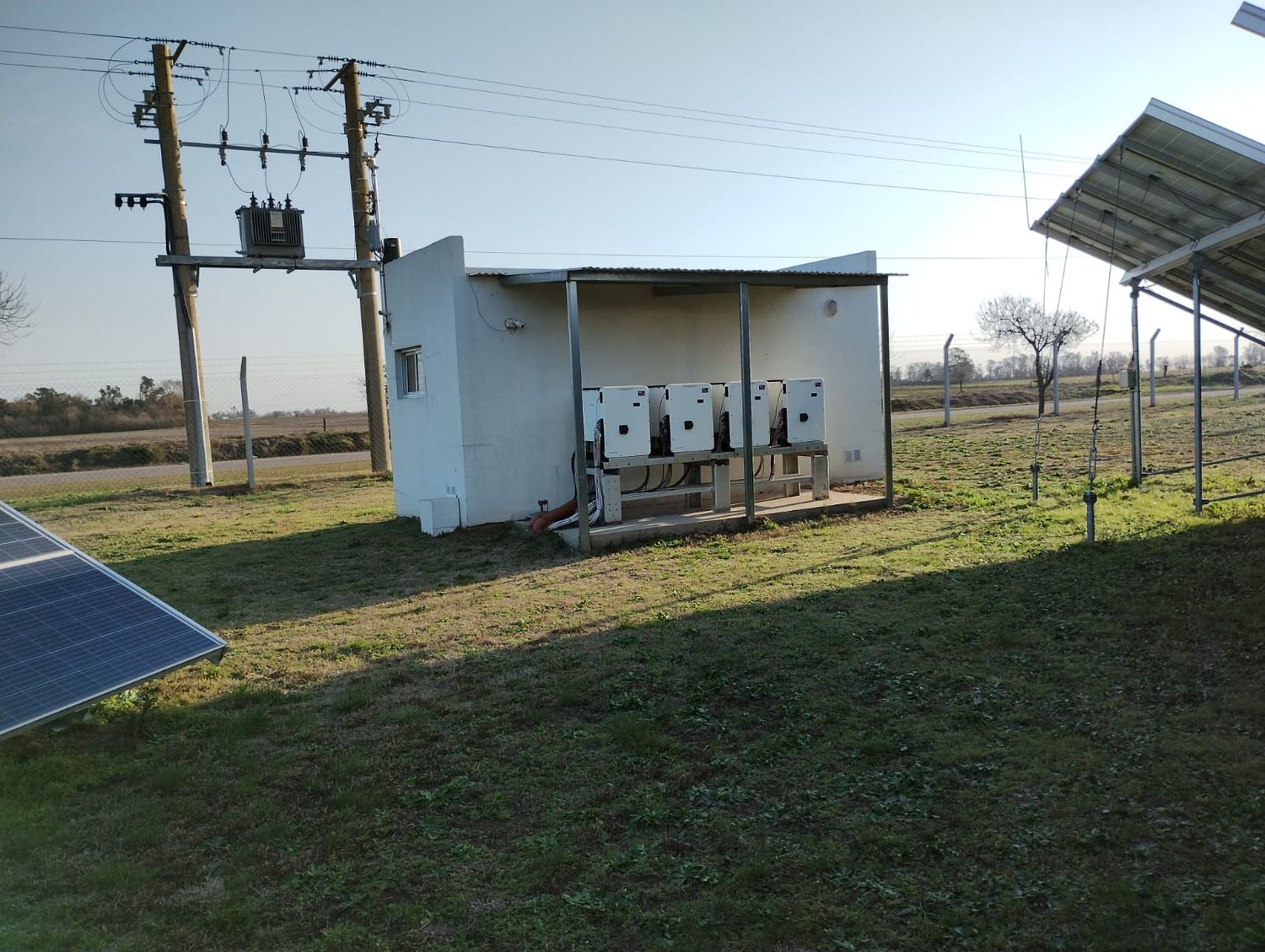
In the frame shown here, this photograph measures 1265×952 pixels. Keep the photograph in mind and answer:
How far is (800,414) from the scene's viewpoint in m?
11.2

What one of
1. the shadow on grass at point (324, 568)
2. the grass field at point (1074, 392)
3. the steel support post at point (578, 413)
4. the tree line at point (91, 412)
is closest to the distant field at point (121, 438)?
the tree line at point (91, 412)

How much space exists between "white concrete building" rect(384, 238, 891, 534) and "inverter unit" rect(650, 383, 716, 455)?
4.16 ft

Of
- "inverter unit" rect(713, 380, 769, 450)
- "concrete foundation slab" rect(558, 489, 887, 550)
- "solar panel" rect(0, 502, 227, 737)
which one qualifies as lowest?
"concrete foundation slab" rect(558, 489, 887, 550)

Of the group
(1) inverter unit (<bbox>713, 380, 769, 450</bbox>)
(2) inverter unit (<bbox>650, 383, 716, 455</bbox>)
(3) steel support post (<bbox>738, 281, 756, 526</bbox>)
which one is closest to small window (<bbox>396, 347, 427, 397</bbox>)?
(2) inverter unit (<bbox>650, 383, 716, 455</bbox>)

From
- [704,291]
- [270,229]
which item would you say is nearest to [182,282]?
[270,229]

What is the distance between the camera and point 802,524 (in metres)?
10.6

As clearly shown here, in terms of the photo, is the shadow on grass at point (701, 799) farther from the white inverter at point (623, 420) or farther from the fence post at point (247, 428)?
the fence post at point (247, 428)

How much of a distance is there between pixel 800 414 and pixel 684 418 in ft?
5.61

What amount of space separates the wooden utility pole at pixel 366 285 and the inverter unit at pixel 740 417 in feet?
30.3

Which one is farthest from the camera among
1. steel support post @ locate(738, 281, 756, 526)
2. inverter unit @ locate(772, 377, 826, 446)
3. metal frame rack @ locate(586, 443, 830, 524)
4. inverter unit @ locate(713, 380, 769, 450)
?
inverter unit @ locate(772, 377, 826, 446)

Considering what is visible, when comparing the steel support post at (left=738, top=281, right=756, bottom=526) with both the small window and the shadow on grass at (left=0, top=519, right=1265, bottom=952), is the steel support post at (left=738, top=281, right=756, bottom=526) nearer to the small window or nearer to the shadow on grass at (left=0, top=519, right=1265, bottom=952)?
the shadow on grass at (left=0, top=519, right=1265, bottom=952)

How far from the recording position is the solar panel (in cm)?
413

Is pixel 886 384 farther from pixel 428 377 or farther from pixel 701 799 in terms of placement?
pixel 701 799

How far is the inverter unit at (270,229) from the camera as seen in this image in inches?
639
